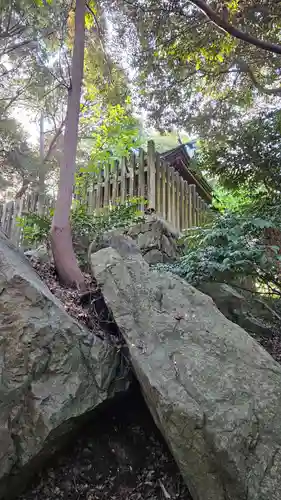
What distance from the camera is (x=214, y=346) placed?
256 cm

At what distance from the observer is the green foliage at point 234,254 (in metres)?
3.64

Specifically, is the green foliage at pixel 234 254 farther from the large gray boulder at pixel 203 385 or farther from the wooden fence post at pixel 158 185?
the wooden fence post at pixel 158 185

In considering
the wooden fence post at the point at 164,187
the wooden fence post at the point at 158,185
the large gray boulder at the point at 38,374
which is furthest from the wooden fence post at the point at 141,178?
the large gray boulder at the point at 38,374

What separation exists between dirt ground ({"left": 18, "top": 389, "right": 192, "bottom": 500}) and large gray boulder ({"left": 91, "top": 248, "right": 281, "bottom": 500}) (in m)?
0.35

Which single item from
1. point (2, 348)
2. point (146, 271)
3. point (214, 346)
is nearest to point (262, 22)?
point (146, 271)

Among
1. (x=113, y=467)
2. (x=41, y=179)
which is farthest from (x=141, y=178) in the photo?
(x=41, y=179)

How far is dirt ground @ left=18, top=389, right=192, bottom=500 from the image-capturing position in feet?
7.68

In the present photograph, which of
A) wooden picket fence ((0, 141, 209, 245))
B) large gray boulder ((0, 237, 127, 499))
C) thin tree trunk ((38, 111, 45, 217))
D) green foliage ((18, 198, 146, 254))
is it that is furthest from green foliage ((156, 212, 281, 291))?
thin tree trunk ((38, 111, 45, 217))

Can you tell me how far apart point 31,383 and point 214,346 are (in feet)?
4.26

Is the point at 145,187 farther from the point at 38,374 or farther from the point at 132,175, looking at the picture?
the point at 38,374

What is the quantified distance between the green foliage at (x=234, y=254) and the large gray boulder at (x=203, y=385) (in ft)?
2.72

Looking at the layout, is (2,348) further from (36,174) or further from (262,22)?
(36,174)

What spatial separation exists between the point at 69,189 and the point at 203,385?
263 cm

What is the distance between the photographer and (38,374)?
2.46 meters
